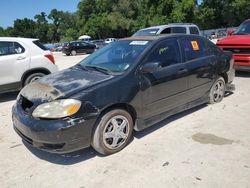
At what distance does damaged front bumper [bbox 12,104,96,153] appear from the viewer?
133 inches

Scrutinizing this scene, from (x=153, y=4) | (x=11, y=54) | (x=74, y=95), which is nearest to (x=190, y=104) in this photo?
(x=74, y=95)

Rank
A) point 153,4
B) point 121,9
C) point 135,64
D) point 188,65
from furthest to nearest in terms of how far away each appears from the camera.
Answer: point 121,9, point 153,4, point 188,65, point 135,64

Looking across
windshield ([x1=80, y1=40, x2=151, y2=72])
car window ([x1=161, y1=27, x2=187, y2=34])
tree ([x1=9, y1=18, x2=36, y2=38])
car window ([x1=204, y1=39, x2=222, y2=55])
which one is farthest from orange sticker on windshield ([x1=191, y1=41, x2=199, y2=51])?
tree ([x1=9, y1=18, x2=36, y2=38])

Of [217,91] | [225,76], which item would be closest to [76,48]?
[225,76]

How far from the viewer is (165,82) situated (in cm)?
447

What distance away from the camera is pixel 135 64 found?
415 centimetres

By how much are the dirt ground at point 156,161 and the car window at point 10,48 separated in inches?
108

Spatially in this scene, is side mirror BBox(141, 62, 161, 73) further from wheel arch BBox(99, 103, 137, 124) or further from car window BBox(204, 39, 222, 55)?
car window BBox(204, 39, 222, 55)

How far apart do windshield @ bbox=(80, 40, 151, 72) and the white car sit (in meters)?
2.84

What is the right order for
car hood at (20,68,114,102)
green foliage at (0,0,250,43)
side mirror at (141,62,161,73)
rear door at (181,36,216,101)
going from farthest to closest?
green foliage at (0,0,250,43), rear door at (181,36,216,101), side mirror at (141,62,161,73), car hood at (20,68,114,102)

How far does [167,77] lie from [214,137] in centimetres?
122

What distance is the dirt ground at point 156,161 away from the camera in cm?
326

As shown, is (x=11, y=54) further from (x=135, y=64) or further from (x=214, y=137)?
(x=214, y=137)

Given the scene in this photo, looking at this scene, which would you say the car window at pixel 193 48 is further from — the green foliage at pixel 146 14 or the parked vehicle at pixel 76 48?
the green foliage at pixel 146 14
